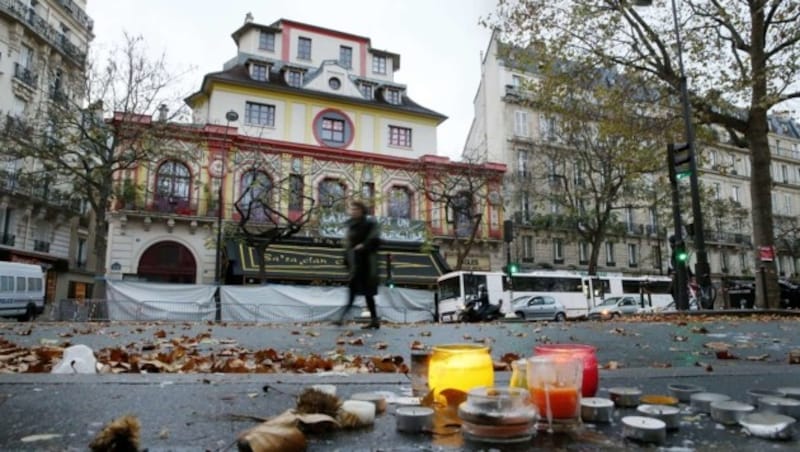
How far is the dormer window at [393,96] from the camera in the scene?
119 feet

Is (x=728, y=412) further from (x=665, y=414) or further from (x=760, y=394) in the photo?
(x=760, y=394)

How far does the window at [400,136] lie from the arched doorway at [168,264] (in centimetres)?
1443

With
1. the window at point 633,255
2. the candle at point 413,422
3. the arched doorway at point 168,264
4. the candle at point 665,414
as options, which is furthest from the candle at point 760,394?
the window at point 633,255

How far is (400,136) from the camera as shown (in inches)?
1389

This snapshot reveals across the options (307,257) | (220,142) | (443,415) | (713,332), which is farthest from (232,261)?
(443,415)

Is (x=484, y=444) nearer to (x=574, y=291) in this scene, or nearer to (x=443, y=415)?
(x=443, y=415)

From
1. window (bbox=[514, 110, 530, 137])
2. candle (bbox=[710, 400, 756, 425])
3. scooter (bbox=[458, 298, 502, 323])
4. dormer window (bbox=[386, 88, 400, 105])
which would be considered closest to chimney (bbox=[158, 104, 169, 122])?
scooter (bbox=[458, 298, 502, 323])

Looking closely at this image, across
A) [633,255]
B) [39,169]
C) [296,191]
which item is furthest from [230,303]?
[633,255]

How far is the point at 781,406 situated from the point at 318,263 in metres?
27.1

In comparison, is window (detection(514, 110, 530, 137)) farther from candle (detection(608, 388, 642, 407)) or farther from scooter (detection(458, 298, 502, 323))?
candle (detection(608, 388, 642, 407))

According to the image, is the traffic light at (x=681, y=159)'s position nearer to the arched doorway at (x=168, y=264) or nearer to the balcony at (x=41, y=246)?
the arched doorway at (x=168, y=264)

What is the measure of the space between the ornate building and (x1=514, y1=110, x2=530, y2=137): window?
8870 mm

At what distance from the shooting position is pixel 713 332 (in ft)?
24.1

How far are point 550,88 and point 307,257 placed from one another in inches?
623
